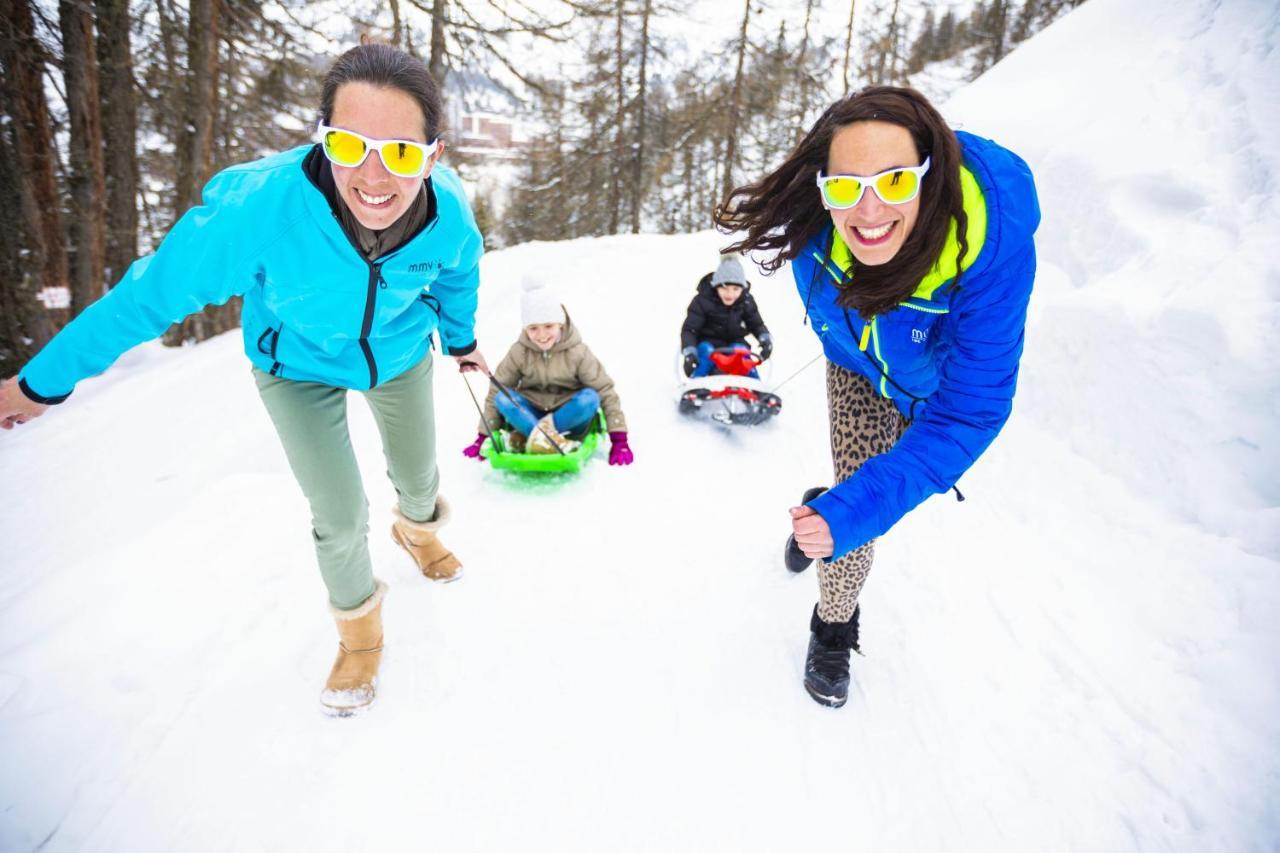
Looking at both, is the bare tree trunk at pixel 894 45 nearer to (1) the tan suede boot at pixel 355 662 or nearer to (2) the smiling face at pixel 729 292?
(2) the smiling face at pixel 729 292

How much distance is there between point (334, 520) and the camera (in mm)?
1924

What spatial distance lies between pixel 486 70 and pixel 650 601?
8.23 metres

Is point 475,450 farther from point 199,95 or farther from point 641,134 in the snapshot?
point 641,134

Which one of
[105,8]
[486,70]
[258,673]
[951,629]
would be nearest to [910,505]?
[951,629]

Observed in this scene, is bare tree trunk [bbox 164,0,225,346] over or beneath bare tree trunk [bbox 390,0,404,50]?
beneath

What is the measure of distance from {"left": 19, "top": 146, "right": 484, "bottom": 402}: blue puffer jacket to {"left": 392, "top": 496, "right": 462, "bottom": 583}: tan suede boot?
2.48 feet

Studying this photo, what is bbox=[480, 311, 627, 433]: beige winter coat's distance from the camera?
3.76 meters

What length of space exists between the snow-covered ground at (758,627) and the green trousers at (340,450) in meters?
0.48

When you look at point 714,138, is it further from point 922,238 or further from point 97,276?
point 922,238

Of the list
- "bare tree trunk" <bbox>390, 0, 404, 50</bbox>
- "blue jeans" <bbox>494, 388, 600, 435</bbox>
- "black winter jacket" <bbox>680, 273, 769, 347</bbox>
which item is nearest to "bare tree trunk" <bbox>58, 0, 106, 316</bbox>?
"bare tree trunk" <bbox>390, 0, 404, 50</bbox>

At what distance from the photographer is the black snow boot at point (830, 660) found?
2.13 meters

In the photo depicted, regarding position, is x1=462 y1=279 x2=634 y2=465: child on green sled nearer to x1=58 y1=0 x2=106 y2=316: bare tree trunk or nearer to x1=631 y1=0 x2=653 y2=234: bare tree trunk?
x1=58 y1=0 x2=106 y2=316: bare tree trunk

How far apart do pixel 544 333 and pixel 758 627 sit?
2.05 metres

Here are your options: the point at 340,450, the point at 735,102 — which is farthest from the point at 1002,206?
the point at 735,102
